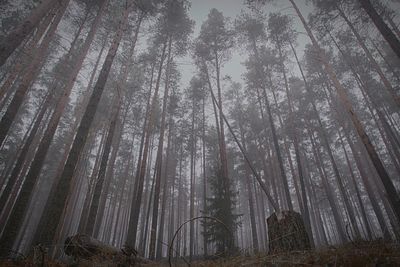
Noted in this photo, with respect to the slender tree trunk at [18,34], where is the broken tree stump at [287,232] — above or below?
below

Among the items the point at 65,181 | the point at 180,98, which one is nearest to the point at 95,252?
the point at 65,181

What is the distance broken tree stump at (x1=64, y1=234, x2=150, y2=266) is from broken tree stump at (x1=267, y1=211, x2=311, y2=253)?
2.51 metres

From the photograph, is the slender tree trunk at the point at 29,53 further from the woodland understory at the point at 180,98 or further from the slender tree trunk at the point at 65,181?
the slender tree trunk at the point at 65,181

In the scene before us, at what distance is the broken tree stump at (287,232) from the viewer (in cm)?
387

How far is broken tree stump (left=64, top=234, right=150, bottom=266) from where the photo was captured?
132 inches

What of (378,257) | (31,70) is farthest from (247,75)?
(378,257)

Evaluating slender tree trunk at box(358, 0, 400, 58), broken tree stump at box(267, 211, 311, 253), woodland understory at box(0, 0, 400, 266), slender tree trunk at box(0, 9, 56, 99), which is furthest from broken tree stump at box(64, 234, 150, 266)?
slender tree trunk at box(358, 0, 400, 58)

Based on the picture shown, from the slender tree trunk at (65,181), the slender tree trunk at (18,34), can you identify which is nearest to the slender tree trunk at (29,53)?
the slender tree trunk at (18,34)

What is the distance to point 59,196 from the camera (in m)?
4.66

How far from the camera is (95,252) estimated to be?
4.15 metres

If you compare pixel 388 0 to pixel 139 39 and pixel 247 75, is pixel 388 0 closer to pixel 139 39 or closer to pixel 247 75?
pixel 247 75

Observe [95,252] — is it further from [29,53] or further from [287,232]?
[29,53]

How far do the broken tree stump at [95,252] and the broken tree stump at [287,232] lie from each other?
8.25ft

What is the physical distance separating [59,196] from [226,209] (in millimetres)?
7202
